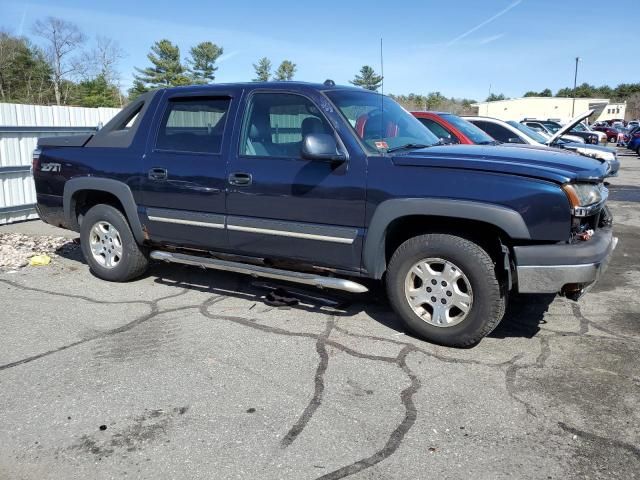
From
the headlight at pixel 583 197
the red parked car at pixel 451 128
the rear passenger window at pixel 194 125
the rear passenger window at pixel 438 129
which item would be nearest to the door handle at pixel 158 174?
the rear passenger window at pixel 194 125

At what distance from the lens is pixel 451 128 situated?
8.42 m

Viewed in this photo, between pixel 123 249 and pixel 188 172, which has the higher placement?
pixel 188 172

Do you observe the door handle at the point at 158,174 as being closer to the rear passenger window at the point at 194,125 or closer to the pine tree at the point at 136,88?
the rear passenger window at the point at 194,125

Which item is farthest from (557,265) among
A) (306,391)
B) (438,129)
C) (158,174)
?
(438,129)

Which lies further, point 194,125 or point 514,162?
point 194,125

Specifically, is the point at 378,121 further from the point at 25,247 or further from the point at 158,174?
the point at 25,247

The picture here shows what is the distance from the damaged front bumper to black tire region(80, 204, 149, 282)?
12.0 feet

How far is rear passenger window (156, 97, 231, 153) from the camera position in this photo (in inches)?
191

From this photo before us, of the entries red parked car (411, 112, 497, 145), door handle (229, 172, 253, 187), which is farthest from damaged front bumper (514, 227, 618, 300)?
red parked car (411, 112, 497, 145)

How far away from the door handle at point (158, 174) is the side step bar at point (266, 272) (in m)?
0.73

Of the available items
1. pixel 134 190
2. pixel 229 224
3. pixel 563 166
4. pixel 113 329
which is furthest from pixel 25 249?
pixel 563 166

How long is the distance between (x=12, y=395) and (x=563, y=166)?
151 inches

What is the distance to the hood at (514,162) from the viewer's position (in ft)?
11.8

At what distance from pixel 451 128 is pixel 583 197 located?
4.98m
